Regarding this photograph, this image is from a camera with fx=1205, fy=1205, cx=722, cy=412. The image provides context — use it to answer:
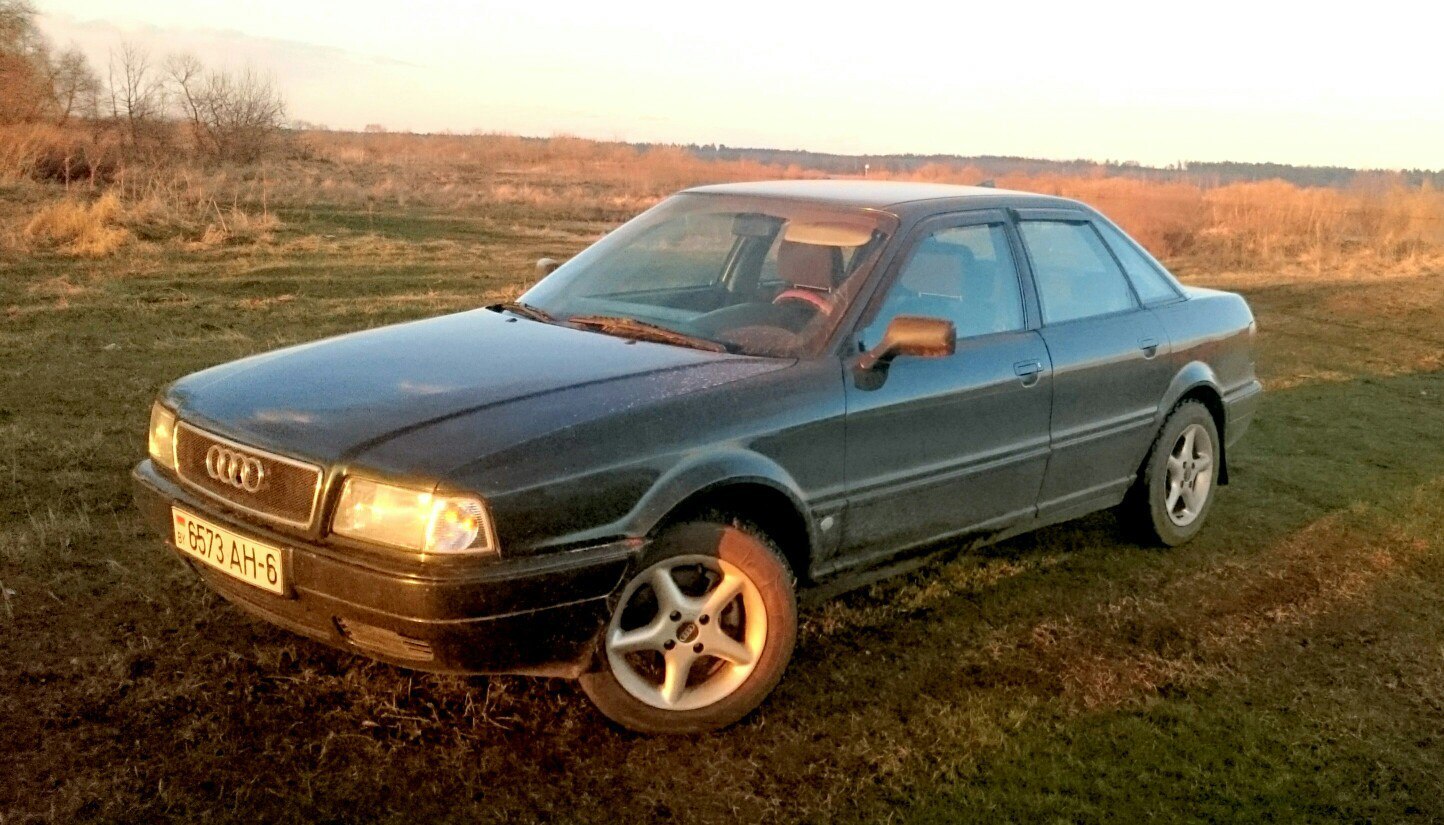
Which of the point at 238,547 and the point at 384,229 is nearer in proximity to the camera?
the point at 238,547

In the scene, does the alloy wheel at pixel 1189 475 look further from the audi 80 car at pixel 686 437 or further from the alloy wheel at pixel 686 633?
the alloy wheel at pixel 686 633

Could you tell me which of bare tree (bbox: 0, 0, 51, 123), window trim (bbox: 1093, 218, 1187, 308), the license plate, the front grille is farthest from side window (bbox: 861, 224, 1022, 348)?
bare tree (bbox: 0, 0, 51, 123)

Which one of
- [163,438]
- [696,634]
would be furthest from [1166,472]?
[163,438]

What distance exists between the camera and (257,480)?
3094 millimetres

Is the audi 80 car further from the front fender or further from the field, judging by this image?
the field

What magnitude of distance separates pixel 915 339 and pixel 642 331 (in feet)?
2.96

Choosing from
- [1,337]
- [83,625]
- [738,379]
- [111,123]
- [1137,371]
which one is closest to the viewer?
[738,379]

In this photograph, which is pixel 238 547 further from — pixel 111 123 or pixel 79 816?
pixel 111 123

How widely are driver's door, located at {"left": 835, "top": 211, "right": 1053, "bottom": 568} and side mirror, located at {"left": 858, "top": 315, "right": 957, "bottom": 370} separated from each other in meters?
0.08

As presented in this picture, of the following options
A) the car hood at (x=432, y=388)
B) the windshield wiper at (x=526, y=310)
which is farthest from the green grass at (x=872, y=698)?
the windshield wiper at (x=526, y=310)

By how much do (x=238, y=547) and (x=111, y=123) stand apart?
1243 inches

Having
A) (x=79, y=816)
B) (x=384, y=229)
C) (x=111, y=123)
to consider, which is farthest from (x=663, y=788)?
(x=111, y=123)

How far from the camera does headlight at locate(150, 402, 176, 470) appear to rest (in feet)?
11.3

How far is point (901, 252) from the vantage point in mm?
4078
